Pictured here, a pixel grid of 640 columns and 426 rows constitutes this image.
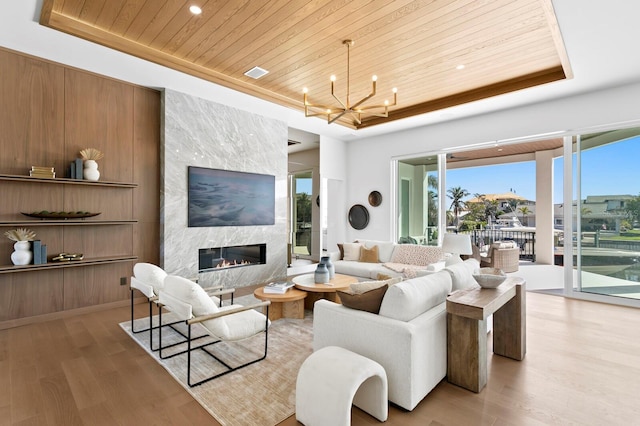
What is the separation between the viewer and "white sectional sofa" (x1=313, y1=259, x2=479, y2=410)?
2.09 metres

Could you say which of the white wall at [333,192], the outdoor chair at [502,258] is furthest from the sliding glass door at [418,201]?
the white wall at [333,192]

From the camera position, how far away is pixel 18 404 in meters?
2.18

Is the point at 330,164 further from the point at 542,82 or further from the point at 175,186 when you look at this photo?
the point at 542,82

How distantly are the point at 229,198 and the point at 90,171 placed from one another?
6.75ft

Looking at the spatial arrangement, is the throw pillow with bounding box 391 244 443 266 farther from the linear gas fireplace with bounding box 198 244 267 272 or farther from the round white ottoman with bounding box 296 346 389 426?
the round white ottoman with bounding box 296 346 389 426

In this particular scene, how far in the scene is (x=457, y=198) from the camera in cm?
666

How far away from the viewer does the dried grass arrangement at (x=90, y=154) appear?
13.2 ft

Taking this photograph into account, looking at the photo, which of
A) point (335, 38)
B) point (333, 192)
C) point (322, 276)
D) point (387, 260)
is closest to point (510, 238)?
point (387, 260)

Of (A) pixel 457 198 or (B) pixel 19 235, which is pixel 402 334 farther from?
(A) pixel 457 198

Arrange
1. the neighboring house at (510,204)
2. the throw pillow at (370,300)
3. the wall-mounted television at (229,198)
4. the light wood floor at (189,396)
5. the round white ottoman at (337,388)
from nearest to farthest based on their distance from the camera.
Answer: the round white ottoman at (337,388)
the light wood floor at (189,396)
the throw pillow at (370,300)
the wall-mounted television at (229,198)
the neighboring house at (510,204)

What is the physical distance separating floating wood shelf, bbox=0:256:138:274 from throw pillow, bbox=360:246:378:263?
3753 millimetres

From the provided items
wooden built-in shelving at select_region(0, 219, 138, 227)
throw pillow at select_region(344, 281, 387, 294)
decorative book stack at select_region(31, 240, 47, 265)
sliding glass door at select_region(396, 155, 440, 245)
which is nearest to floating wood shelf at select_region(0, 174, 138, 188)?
wooden built-in shelving at select_region(0, 219, 138, 227)

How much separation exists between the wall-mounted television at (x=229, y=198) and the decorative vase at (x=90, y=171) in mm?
1275

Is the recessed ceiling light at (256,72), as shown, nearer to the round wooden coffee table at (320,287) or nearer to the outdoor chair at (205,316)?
the round wooden coffee table at (320,287)
